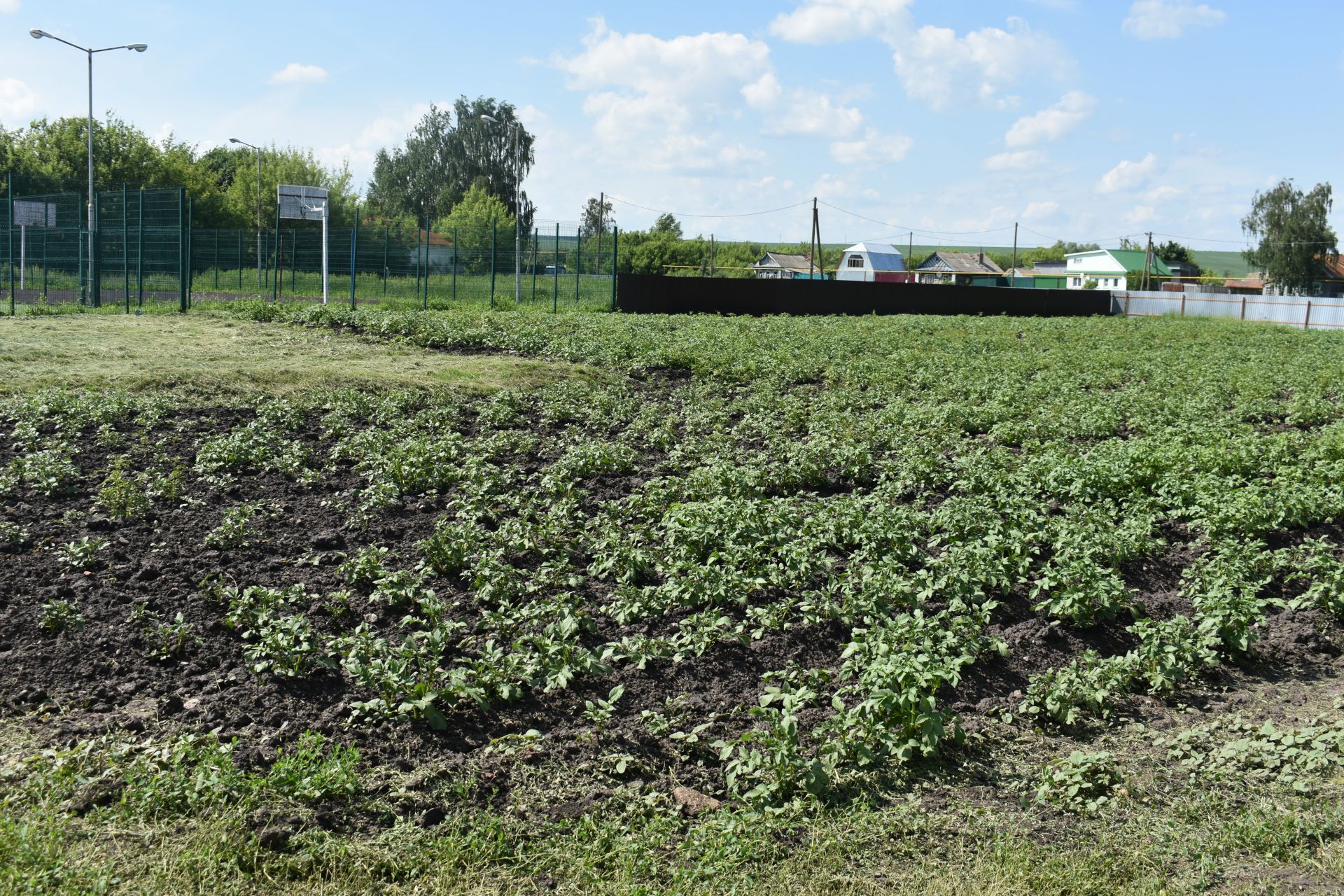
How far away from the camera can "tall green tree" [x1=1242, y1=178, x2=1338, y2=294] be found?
8188 cm

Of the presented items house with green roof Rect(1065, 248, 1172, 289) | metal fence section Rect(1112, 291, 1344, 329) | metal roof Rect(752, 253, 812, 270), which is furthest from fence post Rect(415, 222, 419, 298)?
house with green roof Rect(1065, 248, 1172, 289)

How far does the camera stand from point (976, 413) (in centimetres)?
1107

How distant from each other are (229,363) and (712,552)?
890 cm

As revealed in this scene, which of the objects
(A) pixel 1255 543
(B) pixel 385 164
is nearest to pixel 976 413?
(A) pixel 1255 543

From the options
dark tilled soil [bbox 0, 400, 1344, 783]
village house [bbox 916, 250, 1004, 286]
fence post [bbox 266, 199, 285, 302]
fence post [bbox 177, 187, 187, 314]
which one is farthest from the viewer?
village house [bbox 916, 250, 1004, 286]

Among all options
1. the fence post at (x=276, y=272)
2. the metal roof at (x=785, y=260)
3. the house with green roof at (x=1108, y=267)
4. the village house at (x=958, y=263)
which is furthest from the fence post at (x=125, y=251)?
the village house at (x=958, y=263)

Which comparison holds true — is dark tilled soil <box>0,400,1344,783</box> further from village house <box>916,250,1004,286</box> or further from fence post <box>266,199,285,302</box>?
village house <box>916,250,1004,286</box>

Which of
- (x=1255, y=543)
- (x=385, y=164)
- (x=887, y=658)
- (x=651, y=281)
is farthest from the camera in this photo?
(x=385, y=164)

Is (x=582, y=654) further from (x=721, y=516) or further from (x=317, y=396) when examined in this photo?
(x=317, y=396)

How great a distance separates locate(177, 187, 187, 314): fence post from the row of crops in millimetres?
12925

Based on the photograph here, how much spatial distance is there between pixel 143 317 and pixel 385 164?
61299mm

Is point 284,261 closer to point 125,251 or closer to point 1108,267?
point 125,251

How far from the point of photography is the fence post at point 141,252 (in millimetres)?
22500

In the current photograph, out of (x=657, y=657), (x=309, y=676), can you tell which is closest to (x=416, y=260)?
(x=309, y=676)
